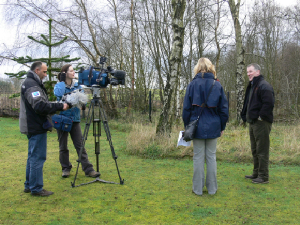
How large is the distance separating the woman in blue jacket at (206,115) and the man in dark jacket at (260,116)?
860mm

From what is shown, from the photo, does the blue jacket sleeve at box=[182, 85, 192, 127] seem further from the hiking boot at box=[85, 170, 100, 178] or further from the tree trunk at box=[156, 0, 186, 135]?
the tree trunk at box=[156, 0, 186, 135]

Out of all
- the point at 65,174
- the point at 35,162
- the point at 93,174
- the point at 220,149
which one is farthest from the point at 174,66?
the point at 35,162

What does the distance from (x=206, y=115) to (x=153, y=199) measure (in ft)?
4.66

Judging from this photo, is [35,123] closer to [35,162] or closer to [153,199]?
[35,162]

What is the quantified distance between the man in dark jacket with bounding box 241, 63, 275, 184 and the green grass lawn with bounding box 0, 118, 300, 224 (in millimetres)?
306

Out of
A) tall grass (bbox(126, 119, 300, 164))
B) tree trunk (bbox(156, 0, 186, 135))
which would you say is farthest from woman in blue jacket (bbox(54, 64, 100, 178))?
tree trunk (bbox(156, 0, 186, 135))

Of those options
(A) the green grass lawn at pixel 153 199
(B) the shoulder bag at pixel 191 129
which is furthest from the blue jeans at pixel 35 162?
(B) the shoulder bag at pixel 191 129

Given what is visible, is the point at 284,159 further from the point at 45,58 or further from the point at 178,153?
the point at 45,58

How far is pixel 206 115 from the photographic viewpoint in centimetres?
395

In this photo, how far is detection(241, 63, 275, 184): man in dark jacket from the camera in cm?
440

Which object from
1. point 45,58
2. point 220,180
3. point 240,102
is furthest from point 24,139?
point 240,102

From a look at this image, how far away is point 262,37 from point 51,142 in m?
17.2

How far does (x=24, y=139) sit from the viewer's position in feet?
29.4

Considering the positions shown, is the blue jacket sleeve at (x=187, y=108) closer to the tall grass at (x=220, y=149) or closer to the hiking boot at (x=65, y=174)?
the hiking boot at (x=65, y=174)
